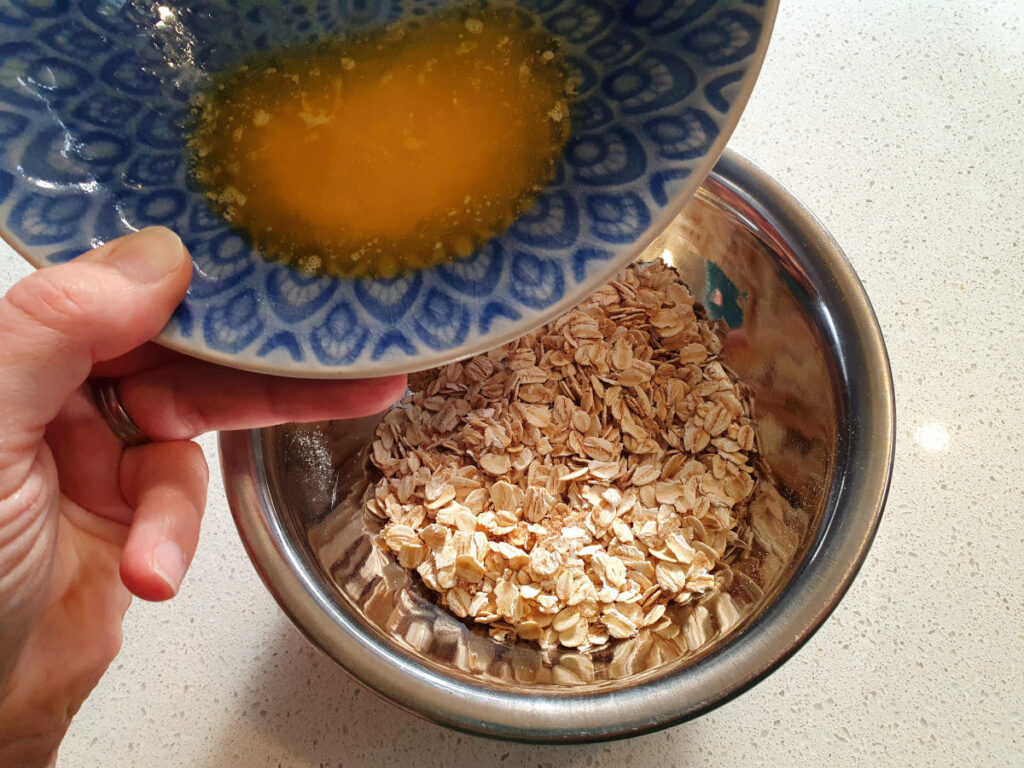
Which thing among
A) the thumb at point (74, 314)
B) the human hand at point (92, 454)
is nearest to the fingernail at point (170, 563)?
the human hand at point (92, 454)

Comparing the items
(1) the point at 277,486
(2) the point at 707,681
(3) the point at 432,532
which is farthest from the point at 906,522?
(1) the point at 277,486

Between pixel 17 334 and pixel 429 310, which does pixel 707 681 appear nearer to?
pixel 429 310

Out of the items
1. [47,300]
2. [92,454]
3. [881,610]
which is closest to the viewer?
[47,300]

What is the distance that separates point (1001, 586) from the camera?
34.1 inches

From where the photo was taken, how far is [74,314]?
55cm

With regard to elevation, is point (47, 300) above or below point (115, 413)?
above

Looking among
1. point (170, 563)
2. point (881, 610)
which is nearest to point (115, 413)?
point (170, 563)

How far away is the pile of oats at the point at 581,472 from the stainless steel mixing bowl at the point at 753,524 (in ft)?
0.09

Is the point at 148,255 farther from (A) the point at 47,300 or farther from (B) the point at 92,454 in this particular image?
(B) the point at 92,454

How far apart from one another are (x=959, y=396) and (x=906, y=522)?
19 cm

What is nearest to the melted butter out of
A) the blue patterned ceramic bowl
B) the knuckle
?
the blue patterned ceramic bowl

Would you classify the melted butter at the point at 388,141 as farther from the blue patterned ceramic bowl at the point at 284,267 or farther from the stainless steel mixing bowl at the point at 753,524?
the stainless steel mixing bowl at the point at 753,524

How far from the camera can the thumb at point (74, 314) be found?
53cm

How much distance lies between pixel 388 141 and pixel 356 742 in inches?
23.9
